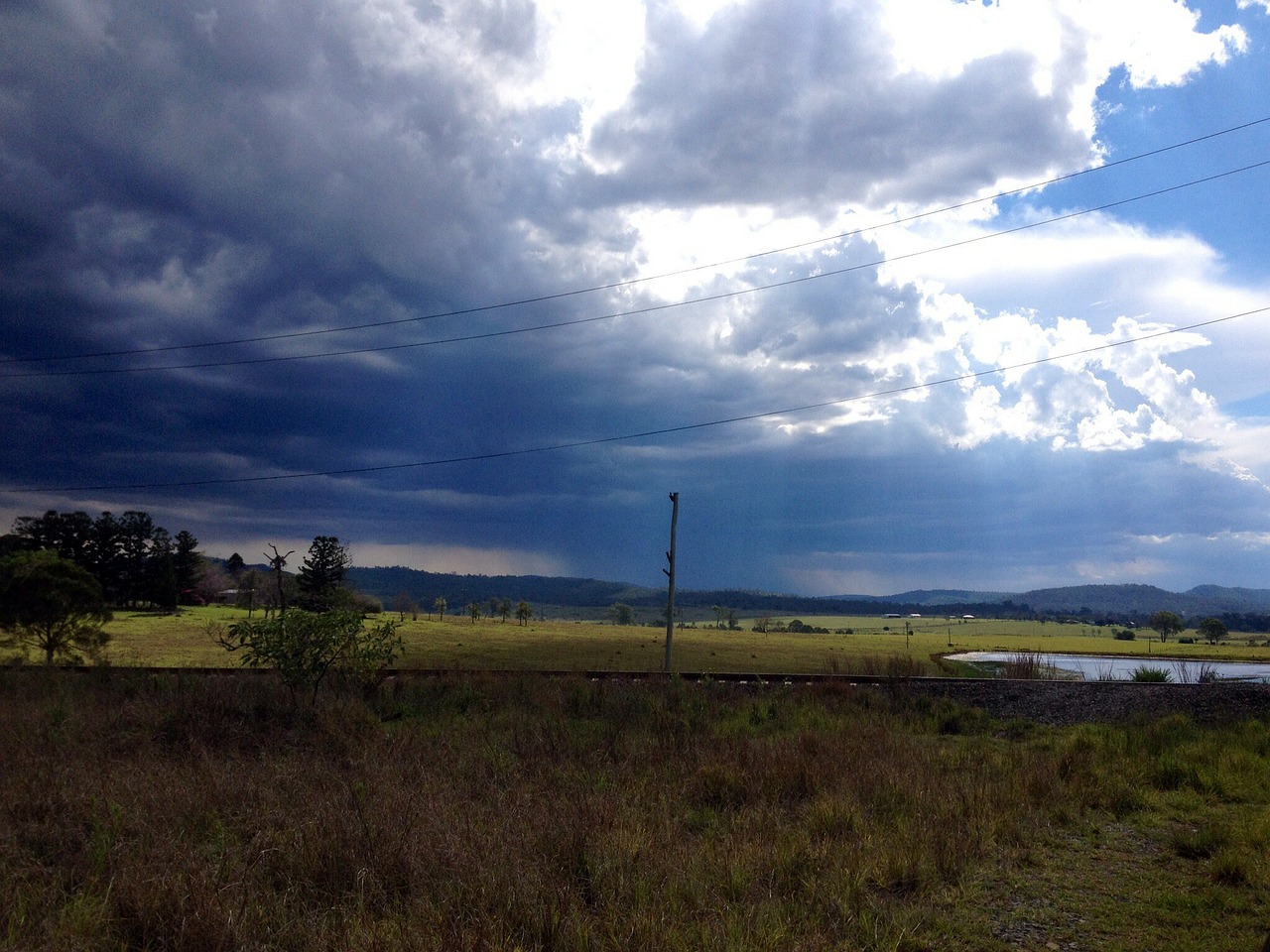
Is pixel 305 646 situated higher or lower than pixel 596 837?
higher

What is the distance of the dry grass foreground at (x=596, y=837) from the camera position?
5.33 metres

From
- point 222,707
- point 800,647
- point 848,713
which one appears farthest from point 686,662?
point 222,707

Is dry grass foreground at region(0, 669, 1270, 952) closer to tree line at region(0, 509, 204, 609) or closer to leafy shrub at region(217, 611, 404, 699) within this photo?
leafy shrub at region(217, 611, 404, 699)

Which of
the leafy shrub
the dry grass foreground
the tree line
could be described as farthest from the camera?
the tree line

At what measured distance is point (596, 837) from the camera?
22.4 feet

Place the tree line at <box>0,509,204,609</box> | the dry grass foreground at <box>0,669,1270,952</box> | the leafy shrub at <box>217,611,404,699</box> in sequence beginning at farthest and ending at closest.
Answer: the tree line at <box>0,509,204,609</box>
the leafy shrub at <box>217,611,404,699</box>
the dry grass foreground at <box>0,669,1270,952</box>

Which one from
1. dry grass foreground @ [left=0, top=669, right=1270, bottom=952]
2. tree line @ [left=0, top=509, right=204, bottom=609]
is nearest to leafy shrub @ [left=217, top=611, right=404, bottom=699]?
dry grass foreground @ [left=0, top=669, right=1270, bottom=952]

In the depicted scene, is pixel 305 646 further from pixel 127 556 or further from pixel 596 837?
pixel 127 556

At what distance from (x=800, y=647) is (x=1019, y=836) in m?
45.8

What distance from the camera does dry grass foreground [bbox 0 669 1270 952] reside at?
533cm

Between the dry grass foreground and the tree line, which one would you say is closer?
the dry grass foreground

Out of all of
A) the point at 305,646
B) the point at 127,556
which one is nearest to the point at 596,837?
the point at 305,646

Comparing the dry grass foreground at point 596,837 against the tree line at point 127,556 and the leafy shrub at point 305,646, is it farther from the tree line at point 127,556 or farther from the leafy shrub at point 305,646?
the tree line at point 127,556

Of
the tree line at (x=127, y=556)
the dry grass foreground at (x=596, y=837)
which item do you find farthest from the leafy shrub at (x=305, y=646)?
the tree line at (x=127, y=556)
